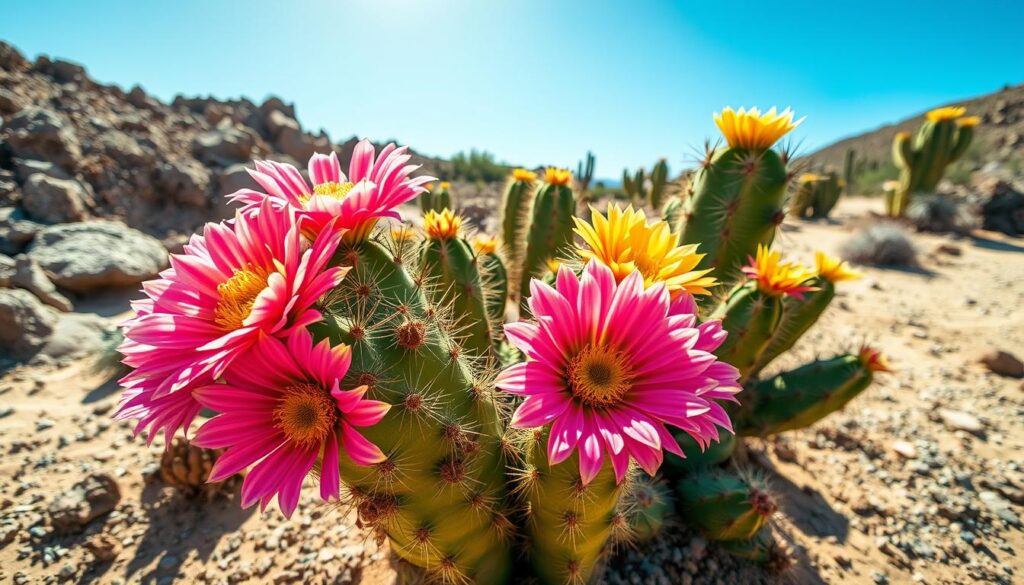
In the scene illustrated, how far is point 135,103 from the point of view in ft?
45.6

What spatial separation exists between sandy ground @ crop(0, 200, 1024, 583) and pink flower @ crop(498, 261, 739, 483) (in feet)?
3.62

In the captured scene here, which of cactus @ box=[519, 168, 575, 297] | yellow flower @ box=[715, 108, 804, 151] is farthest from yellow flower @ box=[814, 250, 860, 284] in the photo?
cactus @ box=[519, 168, 575, 297]

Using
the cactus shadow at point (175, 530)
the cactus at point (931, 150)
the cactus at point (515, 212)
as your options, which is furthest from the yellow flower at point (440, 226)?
the cactus at point (931, 150)

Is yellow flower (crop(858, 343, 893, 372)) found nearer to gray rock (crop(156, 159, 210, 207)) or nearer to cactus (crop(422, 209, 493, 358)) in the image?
cactus (crop(422, 209, 493, 358))

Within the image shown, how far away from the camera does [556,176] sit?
3.14m

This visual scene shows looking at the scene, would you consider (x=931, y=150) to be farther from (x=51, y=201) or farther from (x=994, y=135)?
(x=994, y=135)

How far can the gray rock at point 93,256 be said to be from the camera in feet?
19.0

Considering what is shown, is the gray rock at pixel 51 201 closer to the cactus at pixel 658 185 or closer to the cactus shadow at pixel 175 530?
the cactus shadow at pixel 175 530

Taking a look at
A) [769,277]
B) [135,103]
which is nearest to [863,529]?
[769,277]

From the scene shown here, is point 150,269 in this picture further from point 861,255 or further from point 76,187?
point 861,255

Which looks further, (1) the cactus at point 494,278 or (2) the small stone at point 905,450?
(2) the small stone at point 905,450

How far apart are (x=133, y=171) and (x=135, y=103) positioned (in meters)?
6.98

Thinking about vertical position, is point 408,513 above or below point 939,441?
above

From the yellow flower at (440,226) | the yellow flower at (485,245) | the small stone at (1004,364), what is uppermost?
the yellow flower at (440,226)
